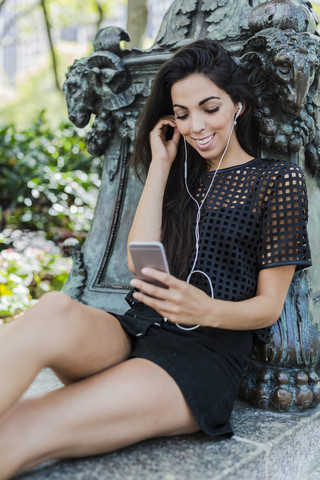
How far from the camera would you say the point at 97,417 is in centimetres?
173

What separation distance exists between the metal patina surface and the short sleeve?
0.37 m

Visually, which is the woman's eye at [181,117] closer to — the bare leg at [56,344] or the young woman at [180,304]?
the young woman at [180,304]

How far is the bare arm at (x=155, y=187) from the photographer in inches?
94.6

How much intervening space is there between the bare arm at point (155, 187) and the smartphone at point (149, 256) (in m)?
0.50

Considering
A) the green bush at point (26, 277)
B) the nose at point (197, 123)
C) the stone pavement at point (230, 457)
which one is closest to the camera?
the stone pavement at point (230, 457)

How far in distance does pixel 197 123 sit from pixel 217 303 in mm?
800

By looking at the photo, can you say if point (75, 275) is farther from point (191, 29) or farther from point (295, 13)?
point (295, 13)

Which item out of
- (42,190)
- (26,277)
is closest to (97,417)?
(26,277)

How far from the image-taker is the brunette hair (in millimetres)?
2314

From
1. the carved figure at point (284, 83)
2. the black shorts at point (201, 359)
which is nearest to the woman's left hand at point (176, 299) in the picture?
the black shorts at point (201, 359)

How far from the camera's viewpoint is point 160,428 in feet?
6.13

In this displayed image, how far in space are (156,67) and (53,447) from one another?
2.07 m

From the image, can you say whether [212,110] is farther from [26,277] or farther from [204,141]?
[26,277]

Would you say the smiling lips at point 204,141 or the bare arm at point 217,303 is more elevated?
the smiling lips at point 204,141
